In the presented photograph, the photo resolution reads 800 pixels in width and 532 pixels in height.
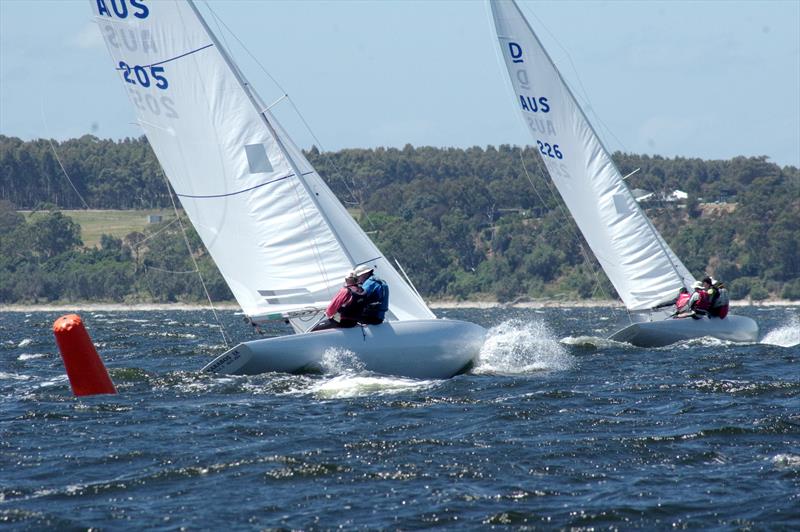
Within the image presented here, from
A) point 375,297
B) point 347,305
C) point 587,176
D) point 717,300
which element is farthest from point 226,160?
point 717,300

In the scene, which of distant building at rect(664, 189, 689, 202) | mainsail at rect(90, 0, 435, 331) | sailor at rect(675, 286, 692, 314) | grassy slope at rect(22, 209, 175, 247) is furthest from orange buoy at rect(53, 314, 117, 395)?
distant building at rect(664, 189, 689, 202)

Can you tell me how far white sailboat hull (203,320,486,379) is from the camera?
1586 cm

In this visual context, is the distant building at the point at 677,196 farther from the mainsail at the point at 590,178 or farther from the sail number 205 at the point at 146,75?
the sail number 205 at the point at 146,75

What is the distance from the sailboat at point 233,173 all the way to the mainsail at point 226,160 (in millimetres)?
13

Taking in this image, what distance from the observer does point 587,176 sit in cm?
2547

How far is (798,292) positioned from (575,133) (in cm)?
7363

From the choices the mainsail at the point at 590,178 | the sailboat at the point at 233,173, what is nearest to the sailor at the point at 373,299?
the sailboat at the point at 233,173

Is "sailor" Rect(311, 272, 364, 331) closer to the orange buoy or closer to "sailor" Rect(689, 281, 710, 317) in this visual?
the orange buoy

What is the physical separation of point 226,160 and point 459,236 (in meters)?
97.3

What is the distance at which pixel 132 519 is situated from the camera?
9.09 metres

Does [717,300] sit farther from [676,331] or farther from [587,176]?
[587,176]

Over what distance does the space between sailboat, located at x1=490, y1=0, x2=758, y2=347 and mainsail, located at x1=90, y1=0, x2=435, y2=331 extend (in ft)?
29.6

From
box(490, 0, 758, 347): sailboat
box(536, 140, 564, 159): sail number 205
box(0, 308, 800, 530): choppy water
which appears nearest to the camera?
box(0, 308, 800, 530): choppy water

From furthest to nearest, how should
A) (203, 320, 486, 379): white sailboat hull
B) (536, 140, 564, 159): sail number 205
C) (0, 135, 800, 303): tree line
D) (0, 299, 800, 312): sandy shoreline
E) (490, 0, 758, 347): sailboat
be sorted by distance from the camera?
(0, 135, 800, 303): tree line → (0, 299, 800, 312): sandy shoreline → (536, 140, 564, 159): sail number 205 → (490, 0, 758, 347): sailboat → (203, 320, 486, 379): white sailboat hull
